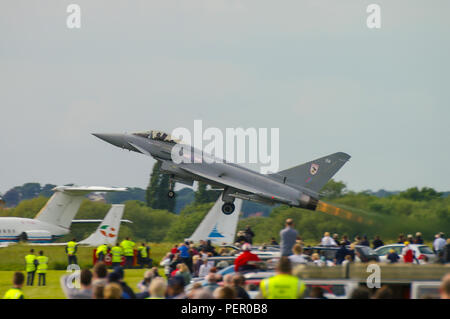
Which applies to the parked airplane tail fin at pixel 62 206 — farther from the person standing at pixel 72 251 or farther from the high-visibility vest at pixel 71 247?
the high-visibility vest at pixel 71 247

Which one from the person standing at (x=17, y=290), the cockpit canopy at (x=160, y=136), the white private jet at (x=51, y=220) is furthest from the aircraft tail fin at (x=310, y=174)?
the person standing at (x=17, y=290)

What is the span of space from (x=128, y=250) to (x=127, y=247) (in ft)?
0.66

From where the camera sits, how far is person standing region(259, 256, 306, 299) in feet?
29.3

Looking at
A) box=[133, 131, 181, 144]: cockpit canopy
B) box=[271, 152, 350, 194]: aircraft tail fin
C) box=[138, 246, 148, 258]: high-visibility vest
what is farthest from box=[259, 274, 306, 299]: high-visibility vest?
box=[271, 152, 350, 194]: aircraft tail fin

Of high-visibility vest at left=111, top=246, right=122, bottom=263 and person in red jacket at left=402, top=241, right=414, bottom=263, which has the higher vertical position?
person in red jacket at left=402, top=241, right=414, bottom=263

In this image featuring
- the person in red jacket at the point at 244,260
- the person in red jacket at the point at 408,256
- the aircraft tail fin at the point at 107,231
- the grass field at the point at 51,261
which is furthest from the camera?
the aircraft tail fin at the point at 107,231

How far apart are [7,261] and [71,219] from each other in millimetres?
5268

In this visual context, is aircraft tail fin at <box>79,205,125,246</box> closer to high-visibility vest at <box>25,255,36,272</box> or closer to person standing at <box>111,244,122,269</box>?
person standing at <box>111,244,122,269</box>

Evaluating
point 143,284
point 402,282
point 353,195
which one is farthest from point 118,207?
point 402,282

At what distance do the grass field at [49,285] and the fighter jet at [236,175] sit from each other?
4.86 metres

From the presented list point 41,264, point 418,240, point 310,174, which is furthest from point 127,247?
point 418,240

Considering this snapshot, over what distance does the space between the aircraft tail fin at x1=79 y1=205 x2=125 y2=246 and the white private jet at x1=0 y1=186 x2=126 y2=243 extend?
5.30 ft

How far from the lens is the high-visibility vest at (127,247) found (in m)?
26.0
